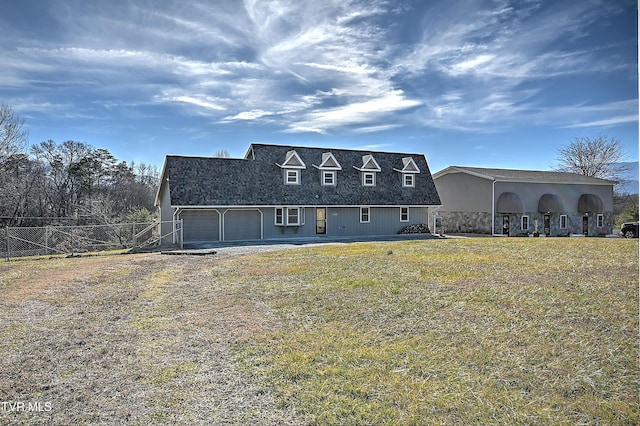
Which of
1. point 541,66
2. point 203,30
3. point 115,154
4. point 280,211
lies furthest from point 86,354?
point 115,154

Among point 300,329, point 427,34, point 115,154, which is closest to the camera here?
point 300,329

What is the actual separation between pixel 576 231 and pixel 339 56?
3023 cm

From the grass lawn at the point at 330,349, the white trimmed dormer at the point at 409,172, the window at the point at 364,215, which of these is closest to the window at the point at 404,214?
the white trimmed dormer at the point at 409,172

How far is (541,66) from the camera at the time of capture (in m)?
4.52

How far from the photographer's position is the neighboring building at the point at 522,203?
30.4m

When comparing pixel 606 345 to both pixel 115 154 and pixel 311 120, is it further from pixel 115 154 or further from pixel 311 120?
pixel 115 154

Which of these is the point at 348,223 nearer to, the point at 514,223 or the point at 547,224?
the point at 514,223

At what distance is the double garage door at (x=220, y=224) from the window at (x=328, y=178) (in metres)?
5.21

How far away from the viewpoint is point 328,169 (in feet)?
91.8

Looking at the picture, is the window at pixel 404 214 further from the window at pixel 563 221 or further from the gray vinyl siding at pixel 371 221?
the window at pixel 563 221

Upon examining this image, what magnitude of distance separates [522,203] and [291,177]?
56.3 feet

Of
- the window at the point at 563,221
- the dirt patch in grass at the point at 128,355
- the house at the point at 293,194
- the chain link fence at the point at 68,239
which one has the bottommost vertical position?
the dirt patch in grass at the point at 128,355

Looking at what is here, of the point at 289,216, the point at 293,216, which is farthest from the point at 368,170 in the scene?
the point at 289,216

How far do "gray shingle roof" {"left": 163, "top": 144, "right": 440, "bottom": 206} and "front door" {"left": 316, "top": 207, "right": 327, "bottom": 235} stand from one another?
0.70m
